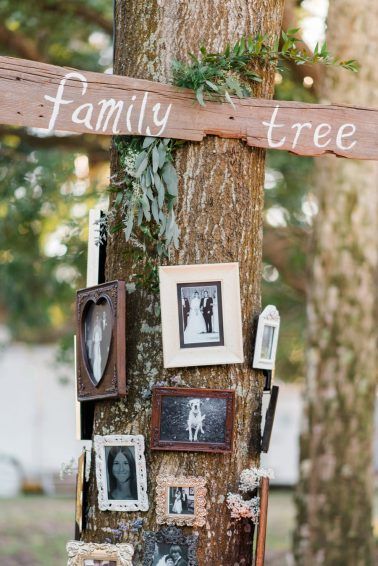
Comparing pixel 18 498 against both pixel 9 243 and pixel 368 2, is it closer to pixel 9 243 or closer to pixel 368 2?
pixel 9 243

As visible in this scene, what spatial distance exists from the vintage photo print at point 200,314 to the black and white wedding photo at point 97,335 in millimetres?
272

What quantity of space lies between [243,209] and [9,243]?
805 centimetres

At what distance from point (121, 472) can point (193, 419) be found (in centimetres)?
33

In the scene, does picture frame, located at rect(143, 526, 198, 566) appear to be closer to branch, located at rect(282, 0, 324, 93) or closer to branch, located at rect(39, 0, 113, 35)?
branch, located at rect(282, 0, 324, 93)

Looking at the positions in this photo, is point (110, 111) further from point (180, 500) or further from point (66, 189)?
point (66, 189)

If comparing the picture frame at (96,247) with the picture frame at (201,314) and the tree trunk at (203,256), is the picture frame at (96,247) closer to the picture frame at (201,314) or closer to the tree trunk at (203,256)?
the tree trunk at (203,256)

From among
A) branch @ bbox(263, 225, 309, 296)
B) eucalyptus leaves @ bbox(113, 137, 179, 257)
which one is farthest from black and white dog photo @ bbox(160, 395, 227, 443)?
branch @ bbox(263, 225, 309, 296)

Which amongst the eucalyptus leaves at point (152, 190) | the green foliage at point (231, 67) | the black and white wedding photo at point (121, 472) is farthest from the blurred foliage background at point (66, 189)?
the black and white wedding photo at point (121, 472)

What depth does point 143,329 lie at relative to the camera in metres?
3.45

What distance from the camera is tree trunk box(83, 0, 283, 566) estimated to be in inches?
133

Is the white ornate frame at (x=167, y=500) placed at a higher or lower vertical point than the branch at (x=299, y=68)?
lower

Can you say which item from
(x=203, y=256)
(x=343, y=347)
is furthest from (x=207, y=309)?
(x=343, y=347)

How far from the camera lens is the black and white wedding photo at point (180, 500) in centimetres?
333

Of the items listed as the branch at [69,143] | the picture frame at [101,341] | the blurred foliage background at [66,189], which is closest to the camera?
the picture frame at [101,341]
